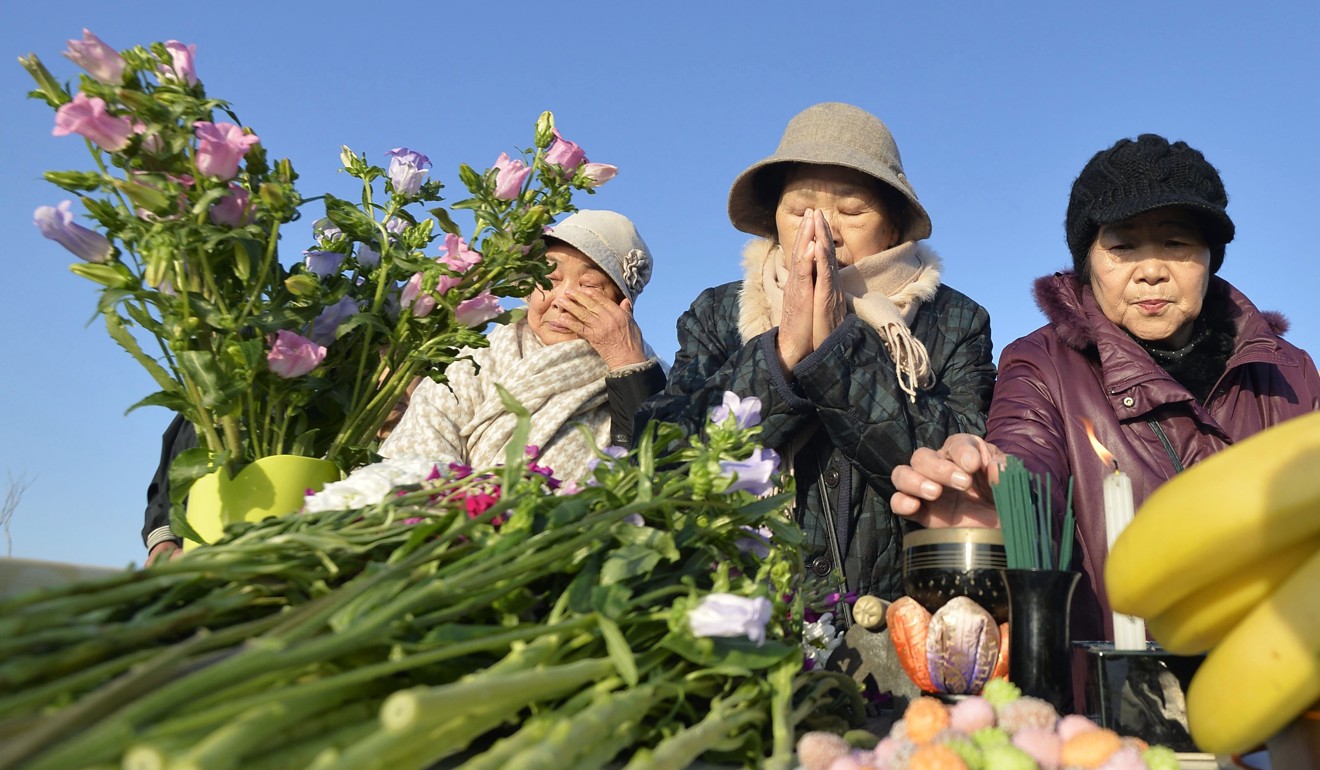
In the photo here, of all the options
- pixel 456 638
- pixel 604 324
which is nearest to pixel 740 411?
pixel 456 638

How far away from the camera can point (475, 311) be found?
4.24 ft

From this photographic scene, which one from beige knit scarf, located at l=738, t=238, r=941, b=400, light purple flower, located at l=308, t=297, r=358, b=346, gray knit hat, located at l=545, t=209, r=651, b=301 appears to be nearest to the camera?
light purple flower, located at l=308, t=297, r=358, b=346

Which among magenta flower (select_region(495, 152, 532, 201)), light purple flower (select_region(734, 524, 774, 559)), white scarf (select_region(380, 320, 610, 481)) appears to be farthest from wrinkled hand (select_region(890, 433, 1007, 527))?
white scarf (select_region(380, 320, 610, 481))

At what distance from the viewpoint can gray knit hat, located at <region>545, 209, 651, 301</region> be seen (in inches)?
106

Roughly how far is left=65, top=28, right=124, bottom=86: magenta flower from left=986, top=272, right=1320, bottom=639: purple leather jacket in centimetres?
155

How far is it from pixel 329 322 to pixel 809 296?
1.04 meters

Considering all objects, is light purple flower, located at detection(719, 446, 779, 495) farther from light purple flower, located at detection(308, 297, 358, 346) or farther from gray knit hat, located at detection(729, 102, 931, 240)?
gray knit hat, located at detection(729, 102, 931, 240)

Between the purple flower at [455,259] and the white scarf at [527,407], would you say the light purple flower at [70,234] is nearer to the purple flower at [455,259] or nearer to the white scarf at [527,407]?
the purple flower at [455,259]

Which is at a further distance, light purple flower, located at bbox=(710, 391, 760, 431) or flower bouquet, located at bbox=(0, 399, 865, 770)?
light purple flower, located at bbox=(710, 391, 760, 431)

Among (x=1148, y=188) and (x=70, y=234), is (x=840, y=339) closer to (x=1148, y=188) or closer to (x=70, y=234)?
(x=1148, y=188)

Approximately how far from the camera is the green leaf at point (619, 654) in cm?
64

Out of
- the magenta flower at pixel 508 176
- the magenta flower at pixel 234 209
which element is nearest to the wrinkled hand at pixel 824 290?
the magenta flower at pixel 508 176

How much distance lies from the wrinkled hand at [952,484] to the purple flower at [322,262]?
0.80 meters

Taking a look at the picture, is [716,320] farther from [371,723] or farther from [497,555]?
[371,723]
